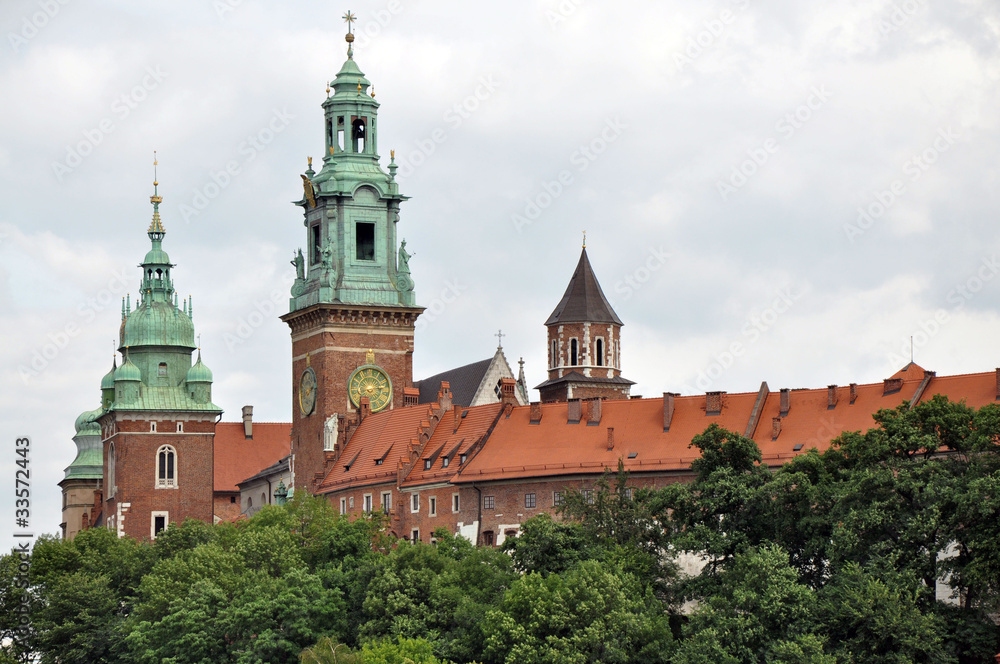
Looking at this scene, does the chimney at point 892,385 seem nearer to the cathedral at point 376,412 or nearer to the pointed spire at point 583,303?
the cathedral at point 376,412

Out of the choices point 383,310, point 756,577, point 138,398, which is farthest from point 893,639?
point 138,398

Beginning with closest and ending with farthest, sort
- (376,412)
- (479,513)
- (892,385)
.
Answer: (892,385) → (479,513) → (376,412)

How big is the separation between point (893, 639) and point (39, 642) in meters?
45.9

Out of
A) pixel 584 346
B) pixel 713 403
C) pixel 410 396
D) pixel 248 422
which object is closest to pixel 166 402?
pixel 248 422

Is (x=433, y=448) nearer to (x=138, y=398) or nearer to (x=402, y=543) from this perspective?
(x=402, y=543)

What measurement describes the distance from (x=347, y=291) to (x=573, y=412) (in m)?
23.2

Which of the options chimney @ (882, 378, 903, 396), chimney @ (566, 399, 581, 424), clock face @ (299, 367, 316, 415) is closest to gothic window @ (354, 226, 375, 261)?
clock face @ (299, 367, 316, 415)

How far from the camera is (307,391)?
443 ft

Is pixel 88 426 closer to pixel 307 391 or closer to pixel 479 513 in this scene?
pixel 307 391

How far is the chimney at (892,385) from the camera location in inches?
4168

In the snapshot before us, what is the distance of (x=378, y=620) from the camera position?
96.2 meters

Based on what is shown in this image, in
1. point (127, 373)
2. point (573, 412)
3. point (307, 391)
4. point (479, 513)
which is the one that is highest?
point (127, 373)

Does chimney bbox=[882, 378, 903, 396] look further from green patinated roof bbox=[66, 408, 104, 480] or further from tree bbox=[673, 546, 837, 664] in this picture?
green patinated roof bbox=[66, 408, 104, 480]

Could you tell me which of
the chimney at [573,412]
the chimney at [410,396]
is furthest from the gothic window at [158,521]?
the chimney at [573,412]
